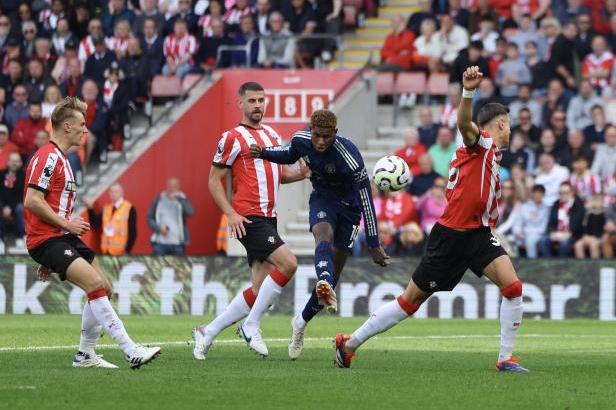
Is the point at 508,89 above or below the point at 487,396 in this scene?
above

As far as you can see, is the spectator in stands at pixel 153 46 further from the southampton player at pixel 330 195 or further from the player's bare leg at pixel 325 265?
the player's bare leg at pixel 325 265

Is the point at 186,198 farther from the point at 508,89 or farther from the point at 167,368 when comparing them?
the point at 167,368

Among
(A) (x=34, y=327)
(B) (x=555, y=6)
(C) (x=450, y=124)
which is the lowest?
(A) (x=34, y=327)

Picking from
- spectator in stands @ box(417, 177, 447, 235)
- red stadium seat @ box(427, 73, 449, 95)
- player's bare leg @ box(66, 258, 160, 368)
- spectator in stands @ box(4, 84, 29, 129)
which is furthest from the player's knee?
spectator in stands @ box(4, 84, 29, 129)

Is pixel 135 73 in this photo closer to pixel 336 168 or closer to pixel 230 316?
pixel 230 316

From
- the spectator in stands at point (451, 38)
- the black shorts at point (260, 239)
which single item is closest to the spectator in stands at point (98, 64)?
the spectator in stands at point (451, 38)

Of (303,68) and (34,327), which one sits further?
(303,68)

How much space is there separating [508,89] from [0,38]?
11.9 meters

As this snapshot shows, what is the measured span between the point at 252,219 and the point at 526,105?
1297 cm

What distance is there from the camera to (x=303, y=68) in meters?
28.6

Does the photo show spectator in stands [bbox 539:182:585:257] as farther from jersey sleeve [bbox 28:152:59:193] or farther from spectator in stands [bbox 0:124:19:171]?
jersey sleeve [bbox 28:152:59:193]

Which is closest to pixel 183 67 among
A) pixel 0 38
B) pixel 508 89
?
pixel 0 38

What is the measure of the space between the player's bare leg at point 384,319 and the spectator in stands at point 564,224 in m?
11.5

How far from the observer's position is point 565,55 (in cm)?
2584
